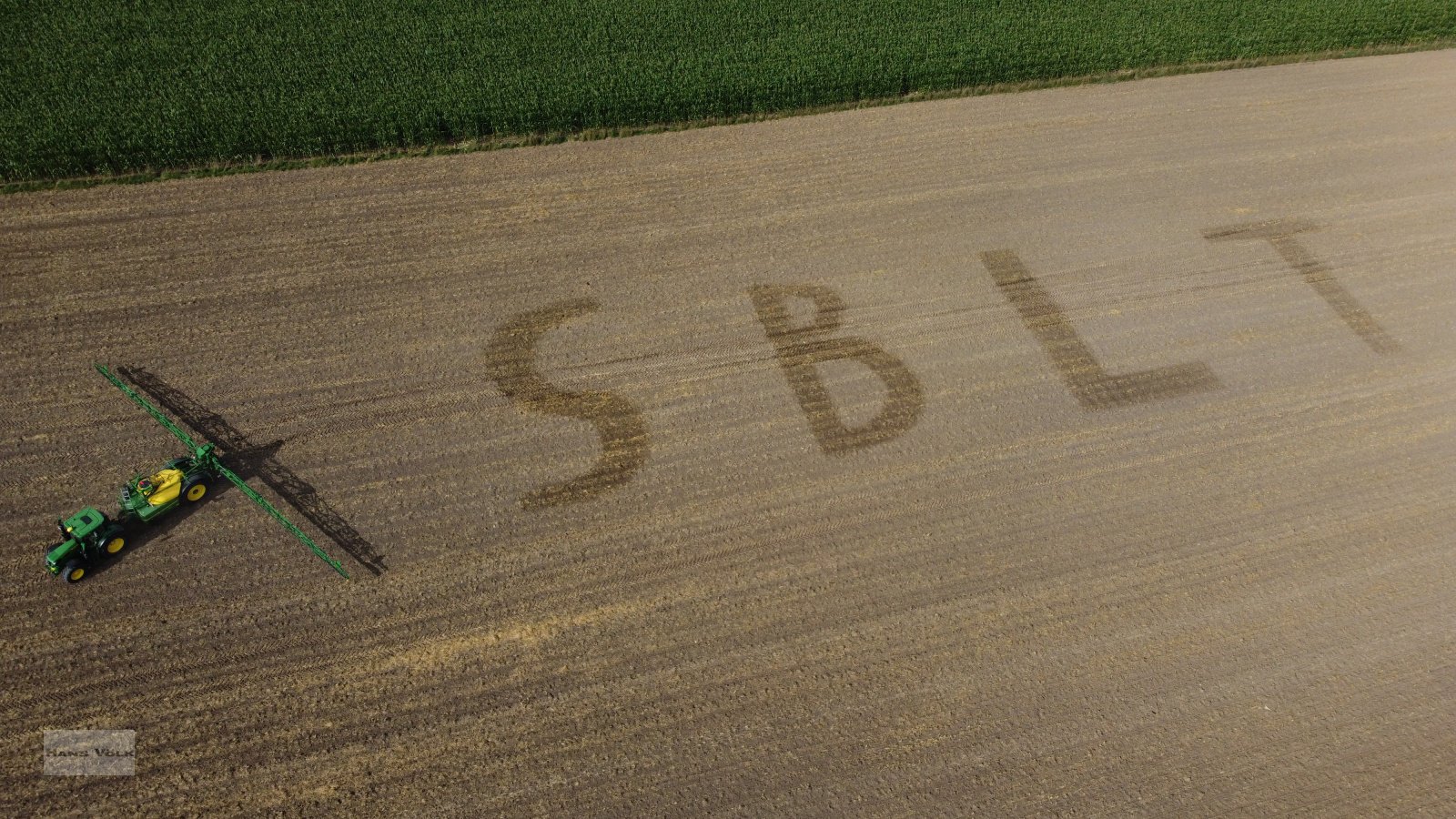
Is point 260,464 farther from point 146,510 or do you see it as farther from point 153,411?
point 153,411

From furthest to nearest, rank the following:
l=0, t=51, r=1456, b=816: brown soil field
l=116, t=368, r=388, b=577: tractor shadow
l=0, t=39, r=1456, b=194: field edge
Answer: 1. l=0, t=39, r=1456, b=194: field edge
2. l=116, t=368, r=388, b=577: tractor shadow
3. l=0, t=51, r=1456, b=816: brown soil field

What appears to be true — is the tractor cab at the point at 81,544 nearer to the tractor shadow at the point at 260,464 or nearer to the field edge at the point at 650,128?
the tractor shadow at the point at 260,464

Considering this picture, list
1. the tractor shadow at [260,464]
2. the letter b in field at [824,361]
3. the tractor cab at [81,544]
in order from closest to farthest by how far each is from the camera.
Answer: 1. the tractor cab at [81,544]
2. the tractor shadow at [260,464]
3. the letter b in field at [824,361]

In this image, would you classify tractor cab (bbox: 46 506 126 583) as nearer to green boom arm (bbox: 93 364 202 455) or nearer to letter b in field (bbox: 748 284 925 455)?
green boom arm (bbox: 93 364 202 455)

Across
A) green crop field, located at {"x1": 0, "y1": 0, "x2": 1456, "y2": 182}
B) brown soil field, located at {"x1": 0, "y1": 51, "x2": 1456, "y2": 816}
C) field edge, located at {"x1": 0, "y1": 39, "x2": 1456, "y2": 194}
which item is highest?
green crop field, located at {"x1": 0, "y1": 0, "x2": 1456, "y2": 182}

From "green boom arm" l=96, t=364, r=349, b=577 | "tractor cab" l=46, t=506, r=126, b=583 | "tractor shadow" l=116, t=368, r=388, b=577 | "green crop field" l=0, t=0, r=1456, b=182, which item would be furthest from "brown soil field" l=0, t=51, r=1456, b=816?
"green crop field" l=0, t=0, r=1456, b=182

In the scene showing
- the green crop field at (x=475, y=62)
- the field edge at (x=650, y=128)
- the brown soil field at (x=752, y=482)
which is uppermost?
the green crop field at (x=475, y=62)

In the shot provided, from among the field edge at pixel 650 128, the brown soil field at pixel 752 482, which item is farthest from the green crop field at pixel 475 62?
the brown soil field at pixel 752 482

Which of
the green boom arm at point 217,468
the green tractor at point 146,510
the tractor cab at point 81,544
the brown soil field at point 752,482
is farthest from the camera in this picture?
the green boom arm at point 217,468
